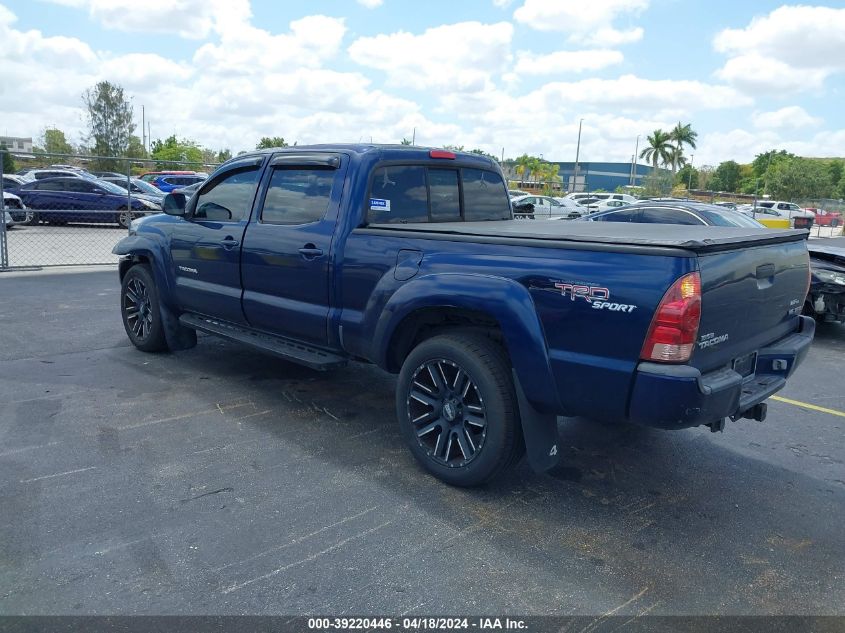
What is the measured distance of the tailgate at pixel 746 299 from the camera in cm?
309

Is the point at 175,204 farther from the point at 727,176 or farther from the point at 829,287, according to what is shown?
the point at 727,176

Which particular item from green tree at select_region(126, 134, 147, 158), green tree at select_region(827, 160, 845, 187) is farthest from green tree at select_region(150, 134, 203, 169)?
green tree at select_region(827, 160, 845, 187)

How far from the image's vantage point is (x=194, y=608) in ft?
8.92

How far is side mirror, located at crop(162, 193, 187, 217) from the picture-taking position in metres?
5.77

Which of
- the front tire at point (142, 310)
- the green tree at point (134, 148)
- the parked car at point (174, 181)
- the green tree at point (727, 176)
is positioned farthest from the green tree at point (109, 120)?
the green tree at point (727, 176)

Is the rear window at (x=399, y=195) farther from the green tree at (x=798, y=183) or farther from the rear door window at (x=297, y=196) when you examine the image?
the green tree at (x=798, y=183)

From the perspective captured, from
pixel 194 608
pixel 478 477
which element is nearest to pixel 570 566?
pixel 478 477

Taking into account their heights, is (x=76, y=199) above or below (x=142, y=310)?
above

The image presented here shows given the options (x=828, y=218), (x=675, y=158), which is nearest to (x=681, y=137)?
(x=675, y=158)

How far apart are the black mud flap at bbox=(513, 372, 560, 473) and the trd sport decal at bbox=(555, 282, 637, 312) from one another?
22.0 inches

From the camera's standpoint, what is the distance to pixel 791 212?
35781mm

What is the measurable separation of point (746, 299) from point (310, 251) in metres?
2.64

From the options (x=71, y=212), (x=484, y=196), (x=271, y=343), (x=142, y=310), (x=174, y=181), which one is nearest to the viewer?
(x=271, y=343)

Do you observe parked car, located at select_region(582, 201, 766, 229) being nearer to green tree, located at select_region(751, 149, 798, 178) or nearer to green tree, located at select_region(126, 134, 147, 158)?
green tree, located at select_region(126, 134, 147, 158)
